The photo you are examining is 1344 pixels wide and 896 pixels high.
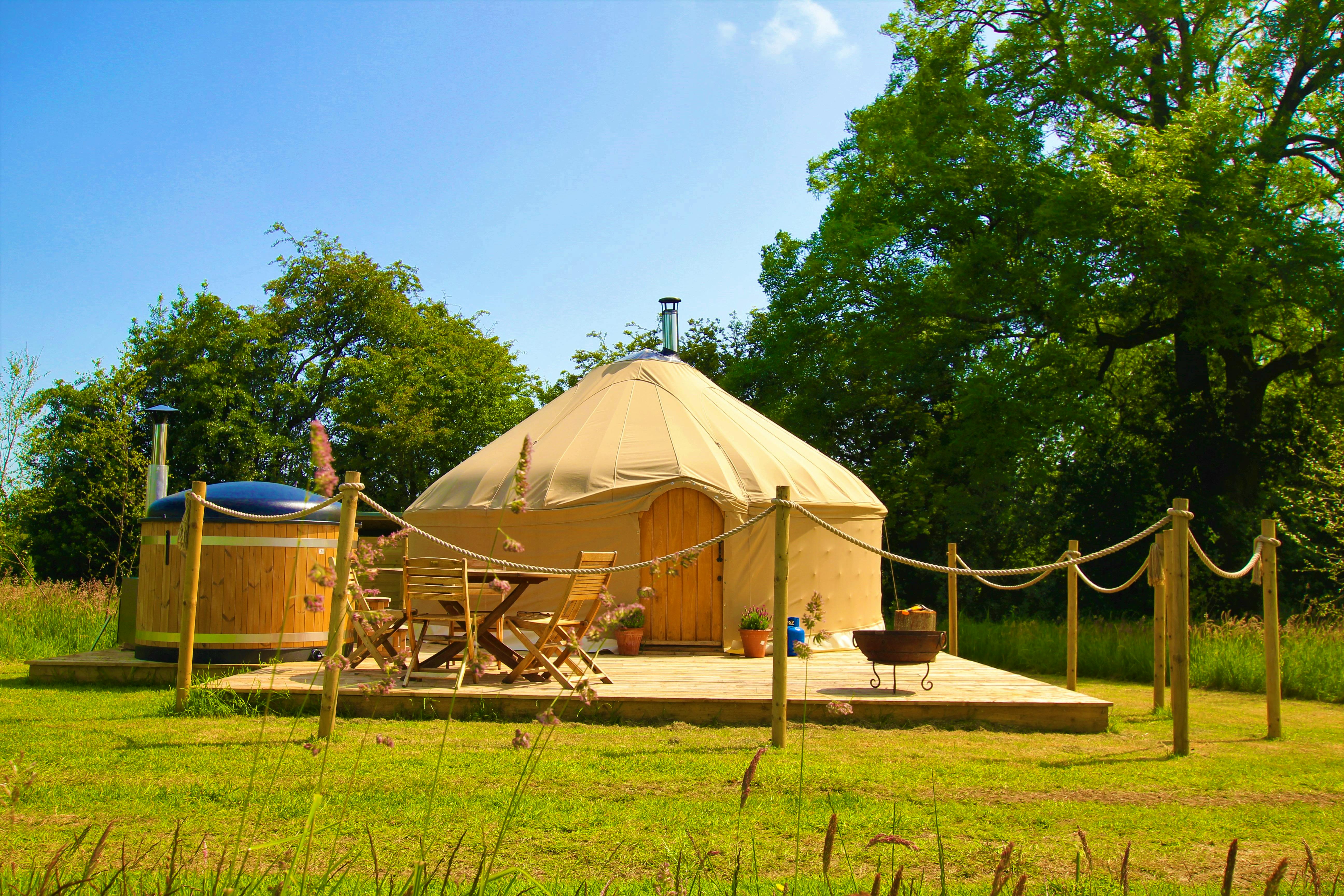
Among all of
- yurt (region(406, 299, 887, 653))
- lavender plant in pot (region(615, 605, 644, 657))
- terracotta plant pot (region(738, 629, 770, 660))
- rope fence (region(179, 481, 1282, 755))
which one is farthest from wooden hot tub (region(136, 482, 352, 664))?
terracotta plant pot (region(738, 629, 770, 660))

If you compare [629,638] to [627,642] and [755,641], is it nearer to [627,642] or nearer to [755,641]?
[627,642]

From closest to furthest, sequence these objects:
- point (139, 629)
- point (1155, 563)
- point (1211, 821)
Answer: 1. point (1211, 821)
2. point (1155, 563)
3. point (139, 629)

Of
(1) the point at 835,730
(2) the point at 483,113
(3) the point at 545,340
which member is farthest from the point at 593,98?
(3) the point at 545,340

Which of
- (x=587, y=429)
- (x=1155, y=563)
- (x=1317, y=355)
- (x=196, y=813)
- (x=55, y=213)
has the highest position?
(x=55, y=213)

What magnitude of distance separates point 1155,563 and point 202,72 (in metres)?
7.13

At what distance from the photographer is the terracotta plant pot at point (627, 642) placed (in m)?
8.05

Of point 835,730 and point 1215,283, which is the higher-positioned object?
point 1215,283

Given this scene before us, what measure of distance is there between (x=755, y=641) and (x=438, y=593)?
337cm

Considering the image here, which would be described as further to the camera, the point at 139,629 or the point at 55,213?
the point at 55,213

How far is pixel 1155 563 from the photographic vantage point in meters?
5.56

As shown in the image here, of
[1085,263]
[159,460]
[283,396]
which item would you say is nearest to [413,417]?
[283,396]

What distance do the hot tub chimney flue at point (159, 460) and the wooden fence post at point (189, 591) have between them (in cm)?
204

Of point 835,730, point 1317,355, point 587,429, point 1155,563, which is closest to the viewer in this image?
point 835,730

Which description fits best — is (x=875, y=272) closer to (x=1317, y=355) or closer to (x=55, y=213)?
(x=1317, y=355)
